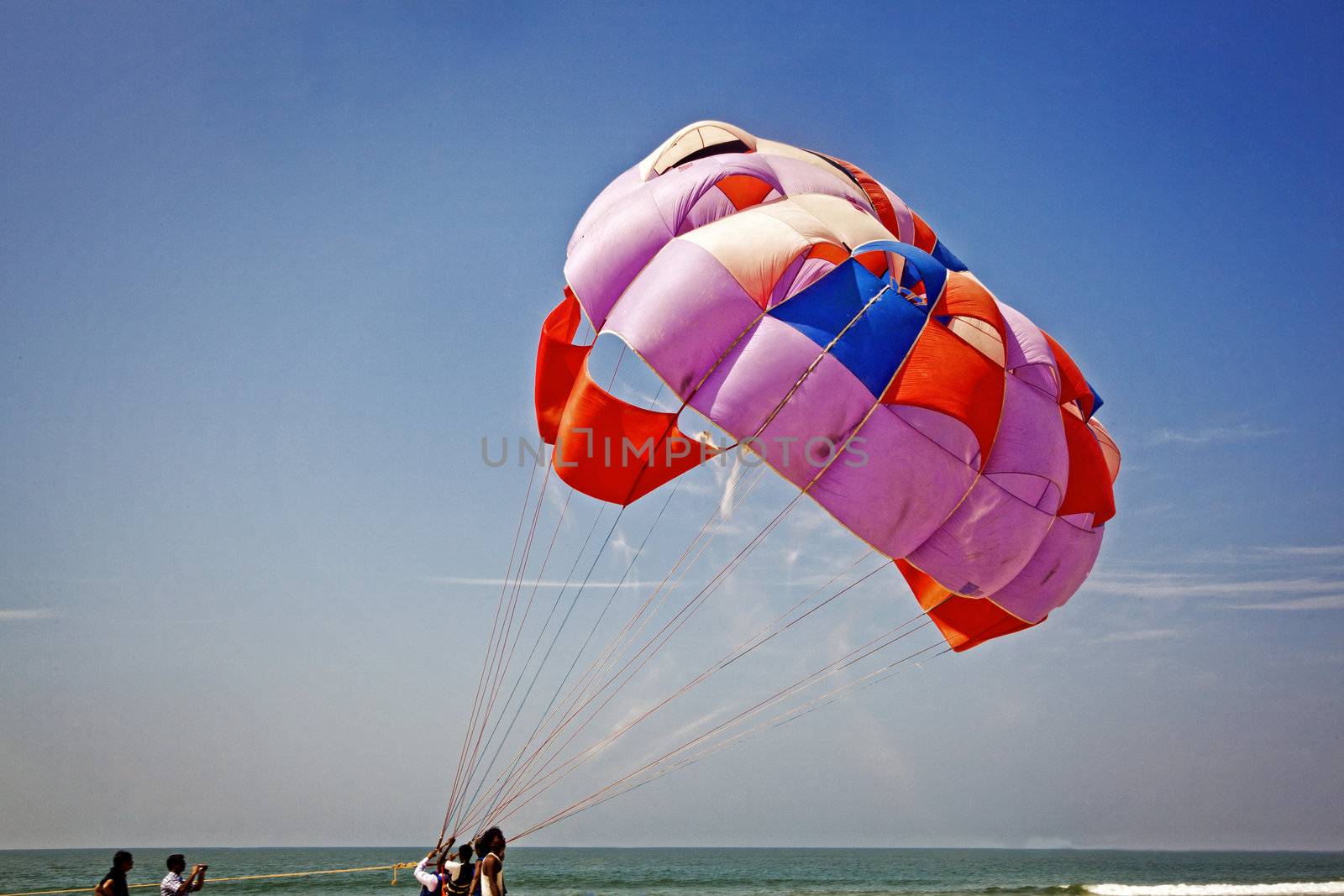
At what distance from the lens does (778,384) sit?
6.61m

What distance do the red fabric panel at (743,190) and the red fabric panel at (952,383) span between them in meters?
1.68

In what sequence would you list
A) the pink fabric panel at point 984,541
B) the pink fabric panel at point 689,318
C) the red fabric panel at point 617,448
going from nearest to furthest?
1. the pink fabric panel at point 689,318
2. the pink fabric panel at point 984,541
3. the red fabric panel at point 617,448

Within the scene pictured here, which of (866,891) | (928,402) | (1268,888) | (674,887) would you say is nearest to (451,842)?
(928,402)

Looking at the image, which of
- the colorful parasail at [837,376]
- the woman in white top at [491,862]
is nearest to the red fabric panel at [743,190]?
the colorful parasail at [837,376]

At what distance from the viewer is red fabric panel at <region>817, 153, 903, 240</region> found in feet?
26.6

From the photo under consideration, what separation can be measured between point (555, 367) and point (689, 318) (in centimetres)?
173

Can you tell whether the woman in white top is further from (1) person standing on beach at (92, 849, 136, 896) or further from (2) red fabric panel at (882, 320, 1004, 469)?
(2) red fabric panel at (882, 320, 1004, 469)

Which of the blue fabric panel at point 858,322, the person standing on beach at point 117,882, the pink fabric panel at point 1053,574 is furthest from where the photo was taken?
the pink fabric panel at point 1053,574

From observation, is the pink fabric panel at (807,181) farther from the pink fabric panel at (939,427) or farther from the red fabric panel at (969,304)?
the pink fabric panel at (939,427)

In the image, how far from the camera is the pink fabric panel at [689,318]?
666 centimetres

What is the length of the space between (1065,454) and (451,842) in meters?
5.03

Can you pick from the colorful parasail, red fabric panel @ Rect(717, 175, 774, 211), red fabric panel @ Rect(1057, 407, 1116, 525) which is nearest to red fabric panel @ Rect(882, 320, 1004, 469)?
the colorful parasail

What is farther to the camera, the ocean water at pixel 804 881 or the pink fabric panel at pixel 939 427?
the ocean water at pixel 804 881

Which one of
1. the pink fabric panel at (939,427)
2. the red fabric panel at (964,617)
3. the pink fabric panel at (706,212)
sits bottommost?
the red fabric panel at (964,617)
